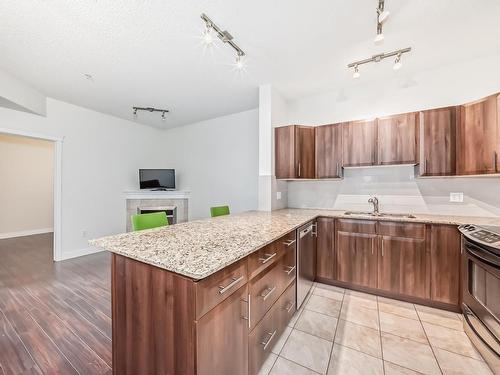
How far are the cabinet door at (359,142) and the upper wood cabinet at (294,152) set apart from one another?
447 mm

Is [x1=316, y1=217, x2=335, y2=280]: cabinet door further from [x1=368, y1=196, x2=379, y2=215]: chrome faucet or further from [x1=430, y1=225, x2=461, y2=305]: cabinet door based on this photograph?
[x1=430, y1=225, x2=461, y2=305]: cabinet door

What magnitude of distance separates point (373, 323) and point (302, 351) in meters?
0.82

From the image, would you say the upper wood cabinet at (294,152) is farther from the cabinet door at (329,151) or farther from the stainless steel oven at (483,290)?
the stainless steel oven at (483,290)

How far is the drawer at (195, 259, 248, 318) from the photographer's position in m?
0.94

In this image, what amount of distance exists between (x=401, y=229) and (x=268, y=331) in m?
1.82

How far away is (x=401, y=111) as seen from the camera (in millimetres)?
2840

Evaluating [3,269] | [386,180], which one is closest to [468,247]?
[386,180]

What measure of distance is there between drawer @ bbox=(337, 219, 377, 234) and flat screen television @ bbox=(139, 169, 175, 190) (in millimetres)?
3808

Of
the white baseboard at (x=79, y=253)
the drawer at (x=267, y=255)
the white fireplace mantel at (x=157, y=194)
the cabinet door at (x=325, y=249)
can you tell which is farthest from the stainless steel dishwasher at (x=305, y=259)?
the white baseboard at (x=79, y=253)

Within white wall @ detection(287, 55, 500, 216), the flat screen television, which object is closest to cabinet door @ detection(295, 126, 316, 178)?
white wall @ detection(287, 55, 500, 216)

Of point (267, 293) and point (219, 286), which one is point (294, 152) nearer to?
point (267, 293)

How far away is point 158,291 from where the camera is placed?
1062 mm

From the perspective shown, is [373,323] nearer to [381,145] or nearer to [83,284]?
[381,145]

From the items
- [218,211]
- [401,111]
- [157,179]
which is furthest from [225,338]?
[157,179]
